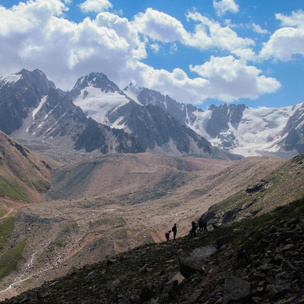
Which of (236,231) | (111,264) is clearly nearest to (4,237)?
(111,264)

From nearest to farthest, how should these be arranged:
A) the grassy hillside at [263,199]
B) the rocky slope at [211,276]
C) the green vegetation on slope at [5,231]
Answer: the rocky slope at [211,276] → the grassy hillside at [263,199] → the green vegetation on slope at [5,231]

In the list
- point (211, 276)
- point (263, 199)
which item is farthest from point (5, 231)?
point (211, 276)

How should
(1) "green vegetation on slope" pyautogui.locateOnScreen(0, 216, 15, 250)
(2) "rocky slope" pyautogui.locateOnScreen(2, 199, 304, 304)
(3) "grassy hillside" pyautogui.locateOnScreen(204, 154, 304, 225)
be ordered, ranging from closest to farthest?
(2) "rocky slope" pyautogui.locateOnScreen(2, 199, 304, 304), (3) "grassy hillside" pyautogui.locateOnScreen(204, 154, 304, 225), (1) "green vegetation on slope" pyautogui.locateOnScreen(0, 216, 15, 250)

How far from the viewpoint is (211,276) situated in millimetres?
20734

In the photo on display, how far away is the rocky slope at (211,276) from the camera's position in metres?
15.5

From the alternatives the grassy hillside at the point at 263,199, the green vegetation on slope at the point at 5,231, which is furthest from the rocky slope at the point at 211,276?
the green vegetation on slope at the point at 5,231

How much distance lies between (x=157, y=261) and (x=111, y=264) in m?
8.72

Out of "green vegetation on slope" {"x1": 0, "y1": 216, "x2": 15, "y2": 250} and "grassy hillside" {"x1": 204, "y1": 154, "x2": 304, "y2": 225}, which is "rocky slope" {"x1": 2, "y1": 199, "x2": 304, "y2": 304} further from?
"green vegetation on slope" {"x1": 0, "y1": 216, "x2": 15, "y2": 250}

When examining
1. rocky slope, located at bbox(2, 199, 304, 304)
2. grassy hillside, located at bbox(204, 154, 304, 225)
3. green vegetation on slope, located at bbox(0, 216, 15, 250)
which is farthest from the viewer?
green vegetation on slope, located at bbox(0, 216, 15, 250)

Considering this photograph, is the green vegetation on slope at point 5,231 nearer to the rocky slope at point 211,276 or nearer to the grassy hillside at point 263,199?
the grassy hillside at point 263,199

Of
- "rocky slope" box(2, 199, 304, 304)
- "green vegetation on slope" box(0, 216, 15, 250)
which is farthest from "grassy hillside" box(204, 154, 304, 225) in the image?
"green vegetation on slope" box(0, 216, 15, 250)

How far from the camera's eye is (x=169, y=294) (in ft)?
69.9

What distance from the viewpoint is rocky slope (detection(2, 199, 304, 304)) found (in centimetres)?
1546

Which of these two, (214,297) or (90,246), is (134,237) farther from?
(214,297)
